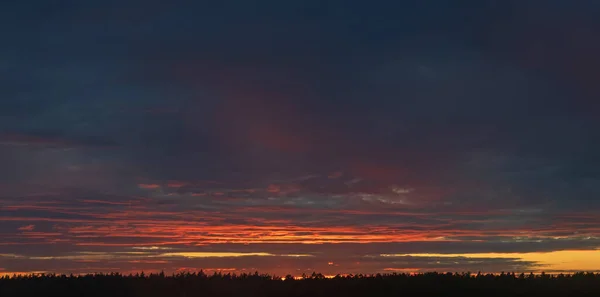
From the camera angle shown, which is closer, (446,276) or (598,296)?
(598,296)

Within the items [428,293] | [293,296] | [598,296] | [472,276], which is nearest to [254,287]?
[293,296]

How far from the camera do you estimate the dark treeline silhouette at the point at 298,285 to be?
47.3 m

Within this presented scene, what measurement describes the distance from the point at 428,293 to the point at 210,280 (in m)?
13.0

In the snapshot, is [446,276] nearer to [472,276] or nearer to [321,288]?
[472,276]

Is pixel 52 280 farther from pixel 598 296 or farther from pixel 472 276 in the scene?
pixel 598 296

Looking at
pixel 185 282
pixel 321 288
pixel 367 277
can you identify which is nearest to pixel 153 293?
pixel 185 282

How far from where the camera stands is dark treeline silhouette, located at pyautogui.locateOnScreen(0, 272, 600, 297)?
4728cm

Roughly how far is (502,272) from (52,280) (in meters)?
27.7

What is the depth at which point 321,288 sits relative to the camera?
48.0 metres

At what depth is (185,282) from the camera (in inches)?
1916

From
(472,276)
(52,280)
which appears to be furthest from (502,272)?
(52,280)

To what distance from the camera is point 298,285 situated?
160 feet

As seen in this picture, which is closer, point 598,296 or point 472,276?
point 598,296

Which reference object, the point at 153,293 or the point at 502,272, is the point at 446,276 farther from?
the point at 153,293
